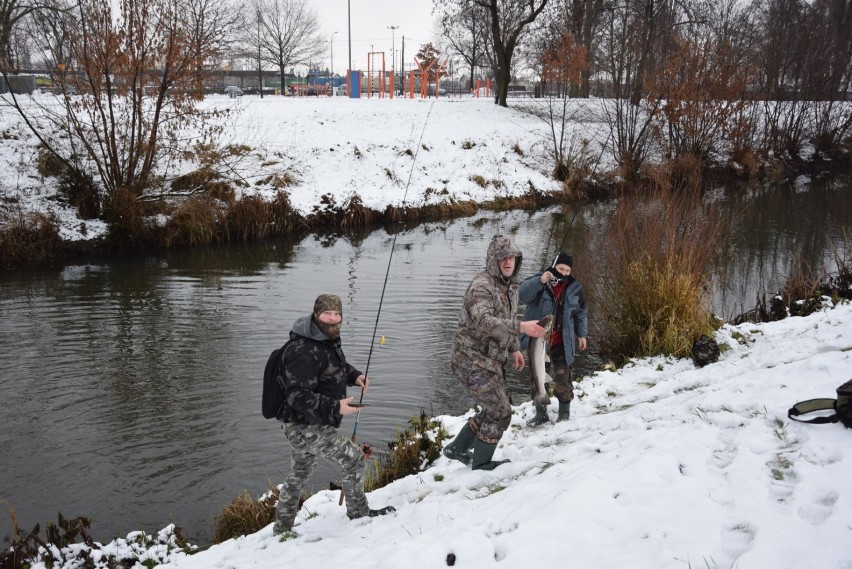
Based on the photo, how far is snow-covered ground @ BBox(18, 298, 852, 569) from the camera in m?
3.39

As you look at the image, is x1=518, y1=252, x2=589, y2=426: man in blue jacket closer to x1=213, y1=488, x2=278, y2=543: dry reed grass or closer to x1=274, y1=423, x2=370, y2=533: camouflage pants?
x1=274, y1=423, x2=370, y2=533: camouflage pants

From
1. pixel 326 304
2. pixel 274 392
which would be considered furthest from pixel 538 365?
pixel 274 392

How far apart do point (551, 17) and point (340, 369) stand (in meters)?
40.3

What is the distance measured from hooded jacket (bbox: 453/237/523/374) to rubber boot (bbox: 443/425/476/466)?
769 millimetres

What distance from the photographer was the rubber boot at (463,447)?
5.68 meters

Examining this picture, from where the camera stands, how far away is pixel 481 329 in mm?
4961

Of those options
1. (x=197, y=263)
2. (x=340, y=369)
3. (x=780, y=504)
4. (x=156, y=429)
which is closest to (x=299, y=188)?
(x=197, y=263)

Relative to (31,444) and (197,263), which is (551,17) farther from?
(31,444)

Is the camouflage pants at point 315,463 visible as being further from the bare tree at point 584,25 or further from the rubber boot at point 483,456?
the bare tree at point 584,25

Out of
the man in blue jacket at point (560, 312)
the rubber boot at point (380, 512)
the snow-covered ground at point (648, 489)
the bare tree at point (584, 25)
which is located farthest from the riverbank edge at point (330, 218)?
the bare tree at point (584, 25)

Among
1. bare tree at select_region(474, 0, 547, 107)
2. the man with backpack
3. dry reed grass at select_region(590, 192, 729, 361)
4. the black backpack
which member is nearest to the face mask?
the man with backpack

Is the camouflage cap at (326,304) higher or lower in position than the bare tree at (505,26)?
lower

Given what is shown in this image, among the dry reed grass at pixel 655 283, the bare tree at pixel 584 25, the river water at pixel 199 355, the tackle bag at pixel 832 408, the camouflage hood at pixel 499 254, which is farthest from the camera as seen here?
the bare tree at pixel 584 25

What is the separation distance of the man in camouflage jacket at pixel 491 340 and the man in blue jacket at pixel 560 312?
2.97 ft
